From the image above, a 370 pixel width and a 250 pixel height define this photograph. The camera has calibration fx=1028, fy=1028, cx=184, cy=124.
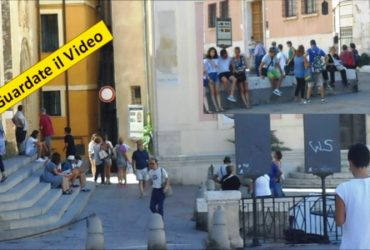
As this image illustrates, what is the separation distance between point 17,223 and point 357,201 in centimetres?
1279

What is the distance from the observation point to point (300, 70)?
18.0m

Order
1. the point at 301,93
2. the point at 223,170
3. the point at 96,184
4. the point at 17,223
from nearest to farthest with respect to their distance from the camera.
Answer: the point at 301,93 < the point at 17,223 < the point at 223,170 < the point at 96,184

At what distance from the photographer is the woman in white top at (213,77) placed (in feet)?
63.6

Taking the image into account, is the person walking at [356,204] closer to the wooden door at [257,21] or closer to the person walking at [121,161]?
the wooden door at [257,21]

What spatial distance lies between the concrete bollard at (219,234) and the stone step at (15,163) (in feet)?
28.8

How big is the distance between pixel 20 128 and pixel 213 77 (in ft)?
35.0

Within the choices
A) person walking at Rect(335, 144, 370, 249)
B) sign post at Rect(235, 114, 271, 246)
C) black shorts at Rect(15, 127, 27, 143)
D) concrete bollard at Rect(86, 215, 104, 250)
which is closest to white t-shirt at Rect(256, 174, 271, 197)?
sign post at Rect(235, 114, 271, 246)

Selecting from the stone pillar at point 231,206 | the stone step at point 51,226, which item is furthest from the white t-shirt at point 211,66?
the stone step at point 51,226

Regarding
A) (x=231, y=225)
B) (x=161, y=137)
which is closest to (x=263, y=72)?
(x=231, y=225)

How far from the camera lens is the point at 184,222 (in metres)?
23.1

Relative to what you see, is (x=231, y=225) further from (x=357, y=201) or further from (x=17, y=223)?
(x=357, y=201)

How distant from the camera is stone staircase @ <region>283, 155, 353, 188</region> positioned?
3050cm

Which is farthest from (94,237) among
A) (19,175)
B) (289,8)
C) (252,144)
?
(19,175)

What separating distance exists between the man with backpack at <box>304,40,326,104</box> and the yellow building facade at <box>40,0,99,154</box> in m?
23.2
